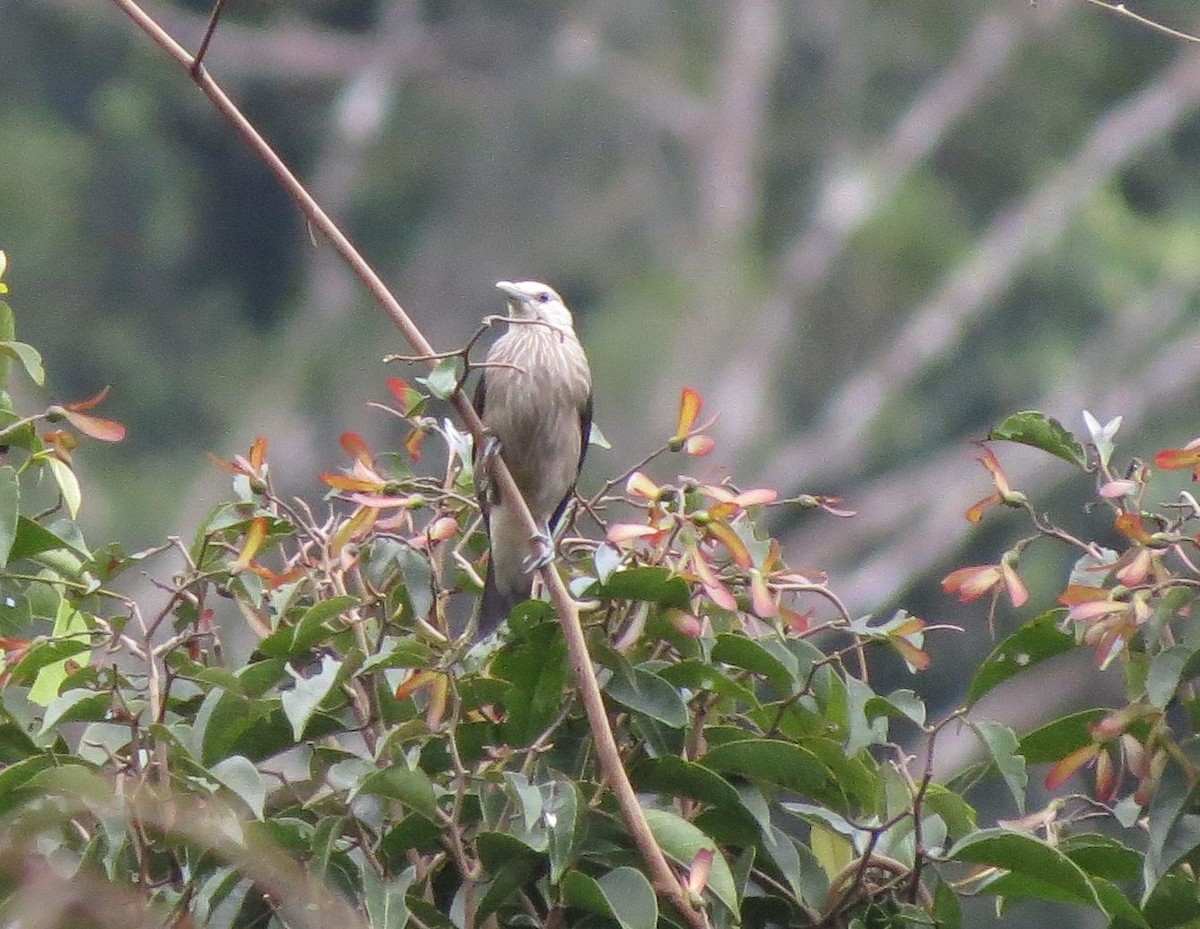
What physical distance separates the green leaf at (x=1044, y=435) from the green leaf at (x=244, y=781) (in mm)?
755

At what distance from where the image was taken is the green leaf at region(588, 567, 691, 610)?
6.40ft

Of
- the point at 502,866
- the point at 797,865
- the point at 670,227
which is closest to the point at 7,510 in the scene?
the point at 502,866

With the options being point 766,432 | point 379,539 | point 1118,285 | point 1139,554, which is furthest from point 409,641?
point 1118,285

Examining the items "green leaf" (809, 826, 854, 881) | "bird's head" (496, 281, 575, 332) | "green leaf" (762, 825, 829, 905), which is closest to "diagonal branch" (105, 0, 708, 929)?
"green leaf" (762, 825, 829, 905)

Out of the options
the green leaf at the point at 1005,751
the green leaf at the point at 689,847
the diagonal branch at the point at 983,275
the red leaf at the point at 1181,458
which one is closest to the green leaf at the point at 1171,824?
the green leaf at the point at 1005,751

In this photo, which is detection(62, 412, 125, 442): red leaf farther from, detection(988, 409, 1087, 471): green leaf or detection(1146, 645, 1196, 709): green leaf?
detection(1146, 645, 1196, 709): green leaf

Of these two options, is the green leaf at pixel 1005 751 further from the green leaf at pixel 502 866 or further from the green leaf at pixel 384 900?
the green leaf at pixel 384 900

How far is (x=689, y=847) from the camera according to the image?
6.15ft

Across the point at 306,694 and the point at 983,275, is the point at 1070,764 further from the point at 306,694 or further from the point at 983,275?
the point at 983,275

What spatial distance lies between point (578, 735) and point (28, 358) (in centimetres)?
68

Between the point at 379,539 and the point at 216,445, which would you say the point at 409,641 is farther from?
the point at 216,445

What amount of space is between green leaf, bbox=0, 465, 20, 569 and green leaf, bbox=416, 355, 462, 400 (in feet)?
1.35

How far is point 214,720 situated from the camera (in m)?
2.01

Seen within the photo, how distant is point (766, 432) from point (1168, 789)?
44.0 ft
